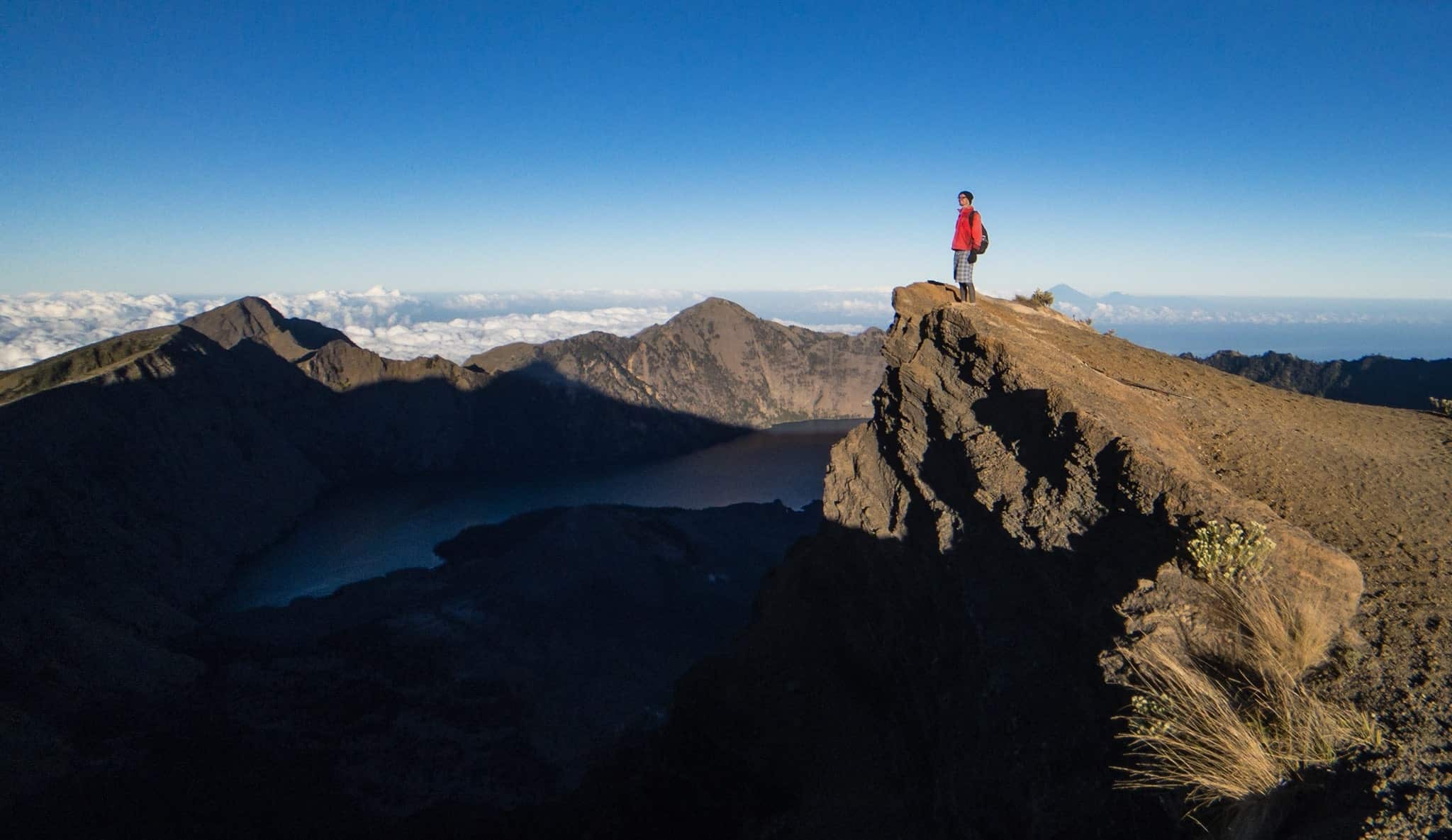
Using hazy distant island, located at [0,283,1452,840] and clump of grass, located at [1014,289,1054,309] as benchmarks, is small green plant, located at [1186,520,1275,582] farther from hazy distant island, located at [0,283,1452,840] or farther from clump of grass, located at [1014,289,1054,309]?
clump of grass, located at [1014,289,1054,309]

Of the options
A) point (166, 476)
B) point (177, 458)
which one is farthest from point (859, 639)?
point (177, 458)

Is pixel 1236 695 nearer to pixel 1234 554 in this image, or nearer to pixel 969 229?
pixel 1234 554

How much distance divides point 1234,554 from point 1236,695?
1.29 m

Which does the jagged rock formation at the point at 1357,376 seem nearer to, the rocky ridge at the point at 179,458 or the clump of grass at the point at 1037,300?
the clump of grass at the point at 1037,300

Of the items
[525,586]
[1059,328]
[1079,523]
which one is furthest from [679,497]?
[1079,523]

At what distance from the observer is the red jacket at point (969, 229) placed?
10859 millimetres

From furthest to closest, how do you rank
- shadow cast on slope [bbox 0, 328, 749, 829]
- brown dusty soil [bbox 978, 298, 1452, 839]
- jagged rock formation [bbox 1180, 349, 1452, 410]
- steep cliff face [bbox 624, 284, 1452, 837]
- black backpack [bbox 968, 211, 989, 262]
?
jagged rock formation [bbox 1180, 349, 1452, 410]
shadow cast on slope [bbox 0, 328, 749, 829]
black backpack [bbox 968, 211, 989, 262]
steep cliff face [bbox 624, 284, 1452, 837]
brown dusty soil [bbox 978, 298, 1452, 839]

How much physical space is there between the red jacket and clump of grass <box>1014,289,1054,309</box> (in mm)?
4218

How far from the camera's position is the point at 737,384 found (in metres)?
83.9

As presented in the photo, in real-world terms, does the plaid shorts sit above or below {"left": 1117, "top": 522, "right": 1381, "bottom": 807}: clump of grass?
above

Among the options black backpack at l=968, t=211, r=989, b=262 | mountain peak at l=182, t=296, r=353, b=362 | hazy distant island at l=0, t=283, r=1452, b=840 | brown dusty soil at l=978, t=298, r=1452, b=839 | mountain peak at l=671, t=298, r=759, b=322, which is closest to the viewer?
brown dusty soil at l=978, t=298, r=1452, b=839

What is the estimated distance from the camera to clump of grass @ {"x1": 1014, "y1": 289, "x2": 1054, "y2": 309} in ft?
48.3

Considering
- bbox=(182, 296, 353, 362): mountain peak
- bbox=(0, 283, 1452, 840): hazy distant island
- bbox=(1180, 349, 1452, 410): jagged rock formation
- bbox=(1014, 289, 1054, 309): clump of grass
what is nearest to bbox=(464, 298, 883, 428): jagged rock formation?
bbox=(182, 296, 353, 362): mountain peak

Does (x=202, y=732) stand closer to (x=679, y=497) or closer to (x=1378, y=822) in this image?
(x=1378, y=822)
